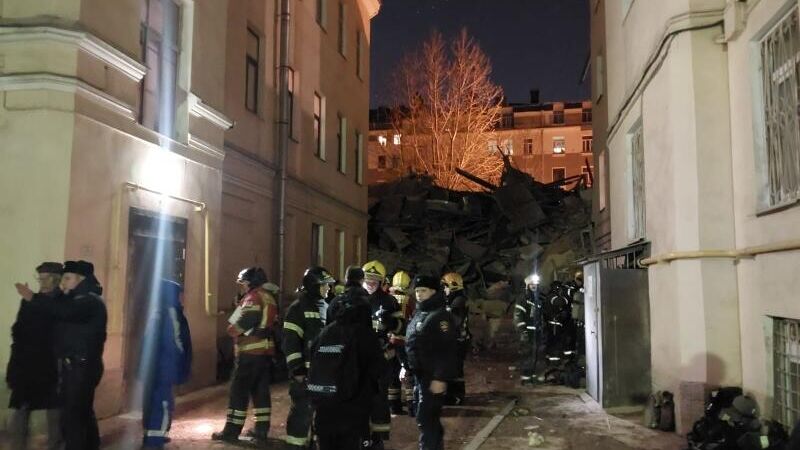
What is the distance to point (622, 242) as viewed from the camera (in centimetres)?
1169

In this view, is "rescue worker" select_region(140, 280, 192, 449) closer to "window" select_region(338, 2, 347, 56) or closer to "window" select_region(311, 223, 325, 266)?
"window" select_region(311, 223, 325, 266)

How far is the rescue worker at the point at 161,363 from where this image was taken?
6754 mm

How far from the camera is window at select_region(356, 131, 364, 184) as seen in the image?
21.4 meters

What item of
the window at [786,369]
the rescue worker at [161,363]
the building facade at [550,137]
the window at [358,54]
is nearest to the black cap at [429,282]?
the rescue worker at [161,363]

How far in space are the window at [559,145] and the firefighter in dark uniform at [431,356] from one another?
53.8 meters

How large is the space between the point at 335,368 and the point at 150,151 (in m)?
5.90

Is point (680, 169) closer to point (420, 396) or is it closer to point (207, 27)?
point (420, 396)

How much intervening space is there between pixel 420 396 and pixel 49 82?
534cm

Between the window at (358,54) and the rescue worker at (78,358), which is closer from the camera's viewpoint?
the rescue worker at (78,358)

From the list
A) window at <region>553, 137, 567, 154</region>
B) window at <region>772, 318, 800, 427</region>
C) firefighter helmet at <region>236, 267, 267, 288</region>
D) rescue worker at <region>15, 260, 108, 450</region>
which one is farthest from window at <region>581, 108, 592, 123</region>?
rescue worker at <region>15, 260, 108, 450</region>

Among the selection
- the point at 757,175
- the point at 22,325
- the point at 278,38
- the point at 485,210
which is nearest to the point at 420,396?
the point at 22,325

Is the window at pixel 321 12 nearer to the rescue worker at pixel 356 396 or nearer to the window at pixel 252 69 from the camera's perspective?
the window at pixel 252 69

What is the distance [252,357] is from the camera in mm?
7152

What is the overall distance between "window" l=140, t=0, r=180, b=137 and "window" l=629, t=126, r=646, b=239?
7.37 metres
